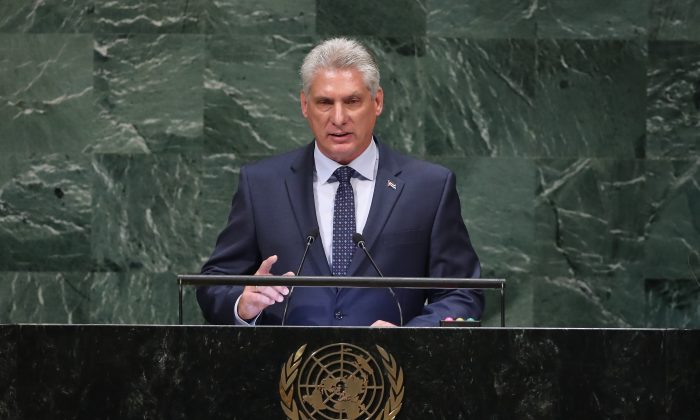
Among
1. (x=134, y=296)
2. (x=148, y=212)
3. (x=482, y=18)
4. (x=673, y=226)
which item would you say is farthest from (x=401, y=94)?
(x=134, y=296)

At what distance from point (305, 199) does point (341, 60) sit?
0.47 m

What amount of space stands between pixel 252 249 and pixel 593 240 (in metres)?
2.46

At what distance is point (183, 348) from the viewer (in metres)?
3.06

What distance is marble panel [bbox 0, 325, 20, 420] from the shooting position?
3053mm

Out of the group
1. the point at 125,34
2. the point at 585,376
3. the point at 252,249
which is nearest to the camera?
the point at 585,376

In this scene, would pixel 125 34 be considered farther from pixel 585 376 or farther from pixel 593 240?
pixel 585 376

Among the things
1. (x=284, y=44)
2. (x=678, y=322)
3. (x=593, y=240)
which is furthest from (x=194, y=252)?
(x=678, y=322)

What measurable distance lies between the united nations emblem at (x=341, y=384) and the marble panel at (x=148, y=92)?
318 cm

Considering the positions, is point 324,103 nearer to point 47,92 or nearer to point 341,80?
point 341,80

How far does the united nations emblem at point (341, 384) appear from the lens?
302cm

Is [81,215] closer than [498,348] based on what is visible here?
No

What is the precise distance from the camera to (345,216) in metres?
4.04

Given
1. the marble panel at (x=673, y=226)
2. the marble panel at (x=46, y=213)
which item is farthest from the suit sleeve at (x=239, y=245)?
the marble panel at (x=673, y=226)

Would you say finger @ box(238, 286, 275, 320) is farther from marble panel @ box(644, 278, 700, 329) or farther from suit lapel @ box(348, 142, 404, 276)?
marble panel @ box(644, 278, 700, 329)
